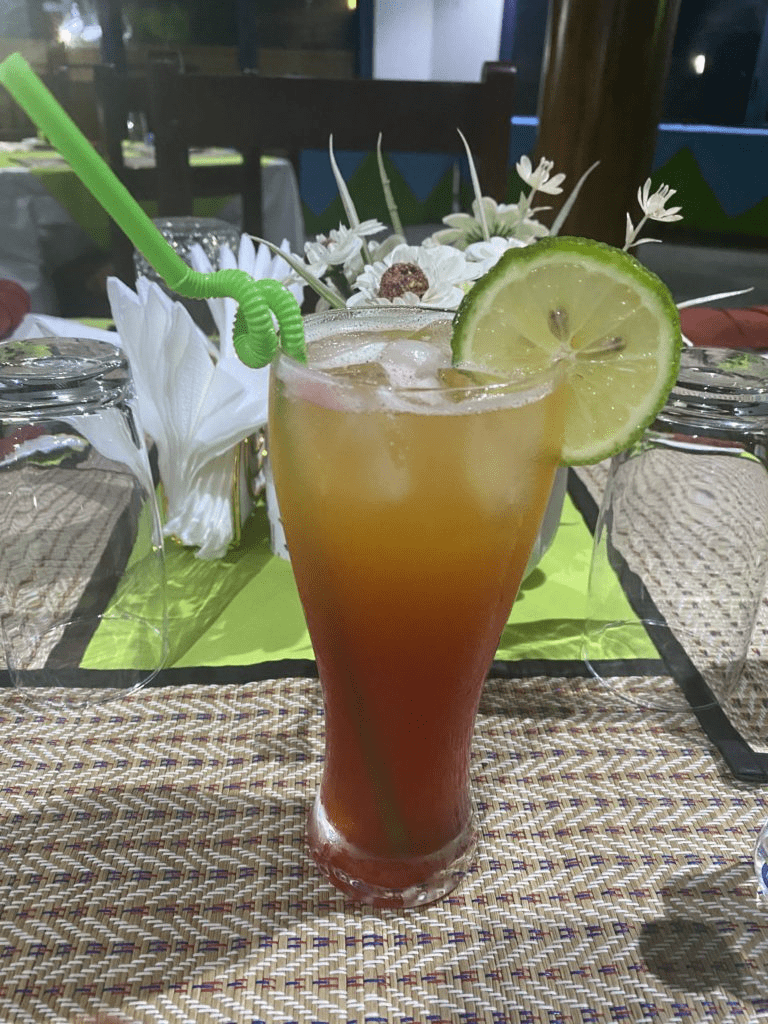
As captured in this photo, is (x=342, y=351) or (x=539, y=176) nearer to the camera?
(x=342, y=351)

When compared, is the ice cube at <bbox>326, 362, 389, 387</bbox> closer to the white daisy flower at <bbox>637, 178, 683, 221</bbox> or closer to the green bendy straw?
the green bendy straw

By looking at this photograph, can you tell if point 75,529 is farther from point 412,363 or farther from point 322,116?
point 322,116

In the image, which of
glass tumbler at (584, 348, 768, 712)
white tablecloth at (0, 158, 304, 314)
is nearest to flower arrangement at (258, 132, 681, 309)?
glass tumbler at (584, 348, 768, 712)

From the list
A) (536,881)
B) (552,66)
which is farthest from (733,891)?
(552,66)

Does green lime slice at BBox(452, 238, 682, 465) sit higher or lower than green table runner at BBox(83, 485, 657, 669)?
higher

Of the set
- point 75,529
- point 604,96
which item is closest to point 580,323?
point 75,529
